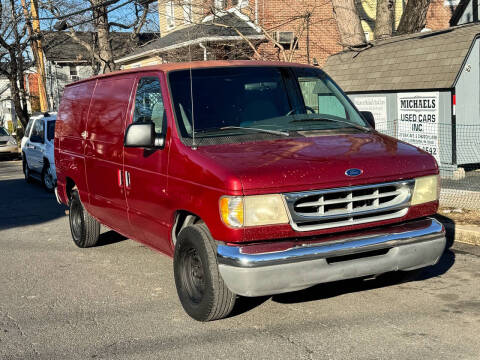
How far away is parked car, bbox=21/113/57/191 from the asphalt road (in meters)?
7.05

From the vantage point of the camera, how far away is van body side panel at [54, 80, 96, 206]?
753 cm

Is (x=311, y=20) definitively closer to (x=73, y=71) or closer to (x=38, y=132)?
(x=38, y=132)

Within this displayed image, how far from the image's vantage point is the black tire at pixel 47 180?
46.7ft

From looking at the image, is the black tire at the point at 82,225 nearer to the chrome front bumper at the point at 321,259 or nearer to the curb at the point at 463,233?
the chrome front bumper at the point at 321,259

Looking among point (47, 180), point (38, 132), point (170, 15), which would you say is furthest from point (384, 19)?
point (170, 15)

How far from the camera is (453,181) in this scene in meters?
12.0

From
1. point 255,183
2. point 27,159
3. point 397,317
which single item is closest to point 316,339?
point 397,317

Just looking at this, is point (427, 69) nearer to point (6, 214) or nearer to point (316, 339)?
point (6, 214)

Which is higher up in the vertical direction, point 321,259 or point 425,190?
point 425,190

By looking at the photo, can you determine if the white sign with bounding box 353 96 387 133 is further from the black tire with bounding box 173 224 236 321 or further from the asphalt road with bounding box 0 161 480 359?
the black tire with bounding box 173 224 236 321

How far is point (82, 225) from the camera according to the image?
26.4 ft

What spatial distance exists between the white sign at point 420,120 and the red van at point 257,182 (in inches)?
257

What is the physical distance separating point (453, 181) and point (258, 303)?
7.62m

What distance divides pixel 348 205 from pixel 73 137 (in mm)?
4214
